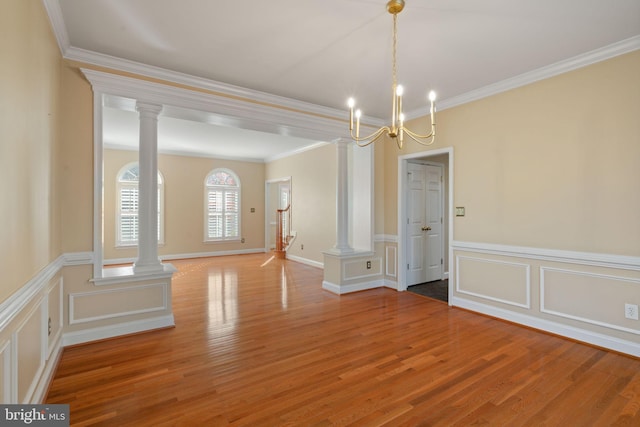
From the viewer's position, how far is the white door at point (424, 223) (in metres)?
5.18

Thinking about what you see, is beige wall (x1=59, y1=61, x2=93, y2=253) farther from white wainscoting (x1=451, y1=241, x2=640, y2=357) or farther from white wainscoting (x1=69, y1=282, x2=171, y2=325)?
white wainscoting (x1=451, y1=241, x2=640, y2=357)

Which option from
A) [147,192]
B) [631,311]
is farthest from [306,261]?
[631,311]

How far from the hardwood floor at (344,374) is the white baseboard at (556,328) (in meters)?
0.10

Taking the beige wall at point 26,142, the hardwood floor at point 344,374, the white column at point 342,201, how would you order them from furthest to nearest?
1. the white column at point 342,201
2. the hardwood floor at point 344,374
3. the beige wall at point 26,142

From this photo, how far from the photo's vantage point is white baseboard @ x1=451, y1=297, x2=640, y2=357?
9.27 feet

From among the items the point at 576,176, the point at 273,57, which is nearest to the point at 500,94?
the point at 576,176

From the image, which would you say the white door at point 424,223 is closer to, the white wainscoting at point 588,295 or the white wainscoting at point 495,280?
the white wainscoting at point 495,280

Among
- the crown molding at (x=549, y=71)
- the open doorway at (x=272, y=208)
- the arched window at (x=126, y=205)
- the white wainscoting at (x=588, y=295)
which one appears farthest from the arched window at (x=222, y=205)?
the white wainscoting at (x=588, y=295)

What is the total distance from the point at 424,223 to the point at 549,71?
2748mm

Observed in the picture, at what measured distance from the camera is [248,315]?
384 centimetres

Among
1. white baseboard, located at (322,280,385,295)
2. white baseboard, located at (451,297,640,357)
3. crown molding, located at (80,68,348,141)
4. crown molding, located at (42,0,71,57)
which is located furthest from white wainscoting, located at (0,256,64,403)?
white baseboard, located at (451,297,640,357)

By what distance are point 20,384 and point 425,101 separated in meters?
4.75

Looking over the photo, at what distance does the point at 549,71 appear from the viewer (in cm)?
326

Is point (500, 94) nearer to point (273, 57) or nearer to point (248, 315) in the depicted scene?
point (273, 57)
